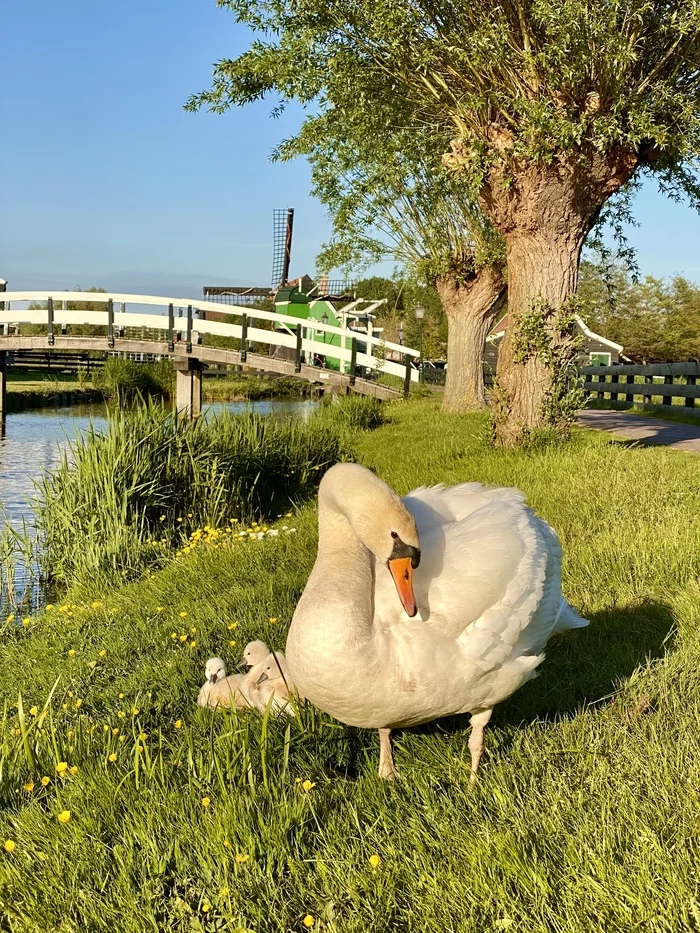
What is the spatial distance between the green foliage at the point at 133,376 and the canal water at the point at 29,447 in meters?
1.13

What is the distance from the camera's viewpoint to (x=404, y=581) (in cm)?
265

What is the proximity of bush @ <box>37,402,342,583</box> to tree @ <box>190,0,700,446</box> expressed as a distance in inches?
127

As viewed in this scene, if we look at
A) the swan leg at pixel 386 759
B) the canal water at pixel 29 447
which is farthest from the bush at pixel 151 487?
the swan leg at pixel 386 759

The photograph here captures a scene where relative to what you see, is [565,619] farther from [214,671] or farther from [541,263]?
[541,263]

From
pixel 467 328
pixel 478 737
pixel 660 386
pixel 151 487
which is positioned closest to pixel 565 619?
pixel 478 737

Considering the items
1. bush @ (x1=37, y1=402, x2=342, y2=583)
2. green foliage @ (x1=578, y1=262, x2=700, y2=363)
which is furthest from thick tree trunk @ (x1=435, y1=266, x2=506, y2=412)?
green foliage @ (x1=578, y1=262, x2=700, y2=363)

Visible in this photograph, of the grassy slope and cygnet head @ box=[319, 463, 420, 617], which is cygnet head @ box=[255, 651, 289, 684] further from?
cygnet head @ box=[319, 463, 420, 617]

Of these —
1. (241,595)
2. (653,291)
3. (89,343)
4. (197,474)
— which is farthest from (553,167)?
(653,291)

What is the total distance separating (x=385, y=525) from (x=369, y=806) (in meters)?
1.05

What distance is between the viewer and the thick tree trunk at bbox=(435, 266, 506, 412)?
63.5 feet

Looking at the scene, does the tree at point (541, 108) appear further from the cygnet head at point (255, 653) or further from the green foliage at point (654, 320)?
the green foliage at point (654, 320)

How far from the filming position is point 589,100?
9.62 meters

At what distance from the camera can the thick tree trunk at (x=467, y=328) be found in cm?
1934

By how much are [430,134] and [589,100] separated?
3.51m
